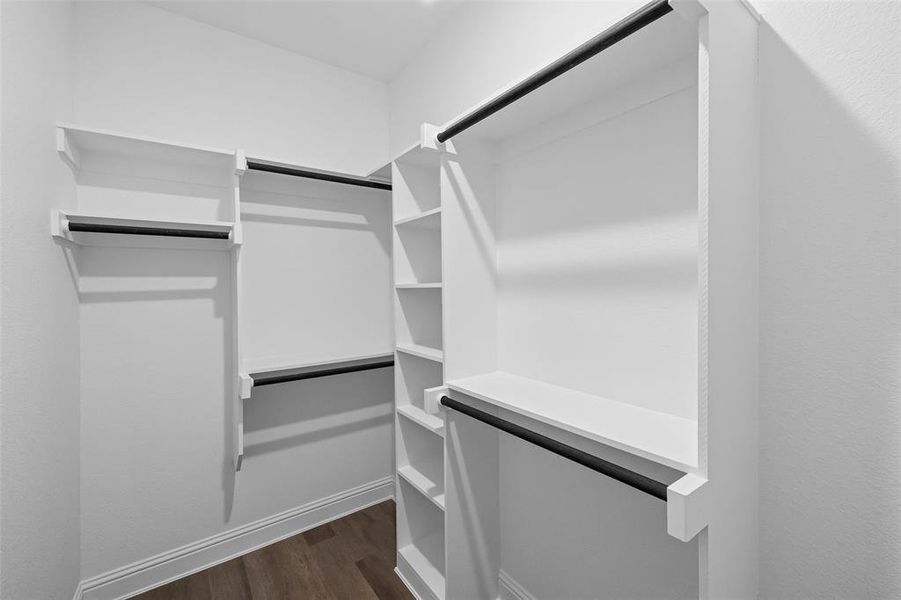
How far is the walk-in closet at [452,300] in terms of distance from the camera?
79 cm

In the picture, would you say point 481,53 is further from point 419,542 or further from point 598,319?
point 419,542

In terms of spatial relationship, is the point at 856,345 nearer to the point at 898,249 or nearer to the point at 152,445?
the point at 898,249

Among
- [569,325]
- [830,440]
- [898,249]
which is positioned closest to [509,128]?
[569,325]

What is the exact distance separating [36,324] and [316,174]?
121cm

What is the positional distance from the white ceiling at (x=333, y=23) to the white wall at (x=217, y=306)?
0.08 m

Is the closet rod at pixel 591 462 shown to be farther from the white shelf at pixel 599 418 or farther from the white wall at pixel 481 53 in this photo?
the white wall at pixel 481 53

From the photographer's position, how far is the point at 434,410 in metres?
1.44

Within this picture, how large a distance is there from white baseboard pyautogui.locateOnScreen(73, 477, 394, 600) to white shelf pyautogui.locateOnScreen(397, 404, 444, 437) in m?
0.90

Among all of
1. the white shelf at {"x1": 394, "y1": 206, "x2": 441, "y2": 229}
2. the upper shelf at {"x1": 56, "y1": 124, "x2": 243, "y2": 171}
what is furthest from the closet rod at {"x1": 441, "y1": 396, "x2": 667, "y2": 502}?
the upper shelf at {"x1": 56, "y1": 124, "x2": 243, "y2": 171}

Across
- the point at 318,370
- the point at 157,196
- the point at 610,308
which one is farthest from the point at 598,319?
the point at 157,196

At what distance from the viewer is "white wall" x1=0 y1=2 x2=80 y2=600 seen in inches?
41.9

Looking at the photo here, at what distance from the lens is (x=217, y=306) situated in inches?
77.2

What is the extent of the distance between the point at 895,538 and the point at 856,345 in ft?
1.22

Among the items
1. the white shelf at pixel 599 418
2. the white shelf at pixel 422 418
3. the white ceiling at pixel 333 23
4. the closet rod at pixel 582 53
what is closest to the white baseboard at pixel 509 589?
the white shelf at pixel 422 418
